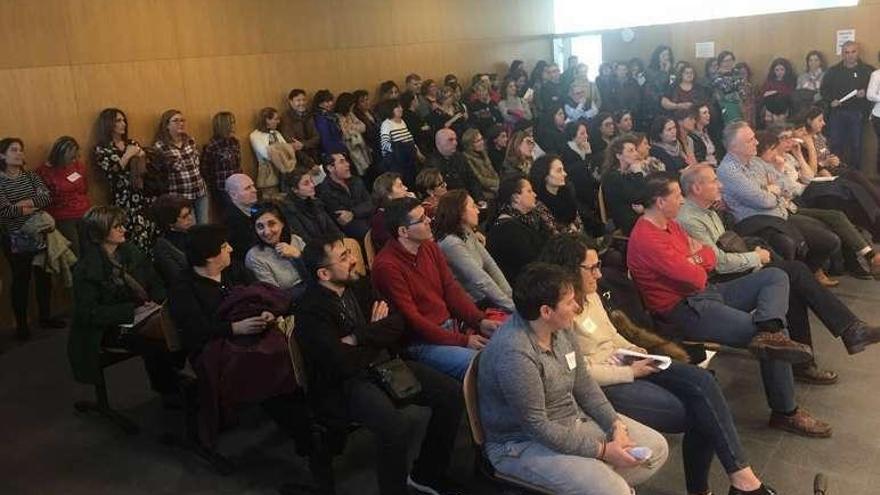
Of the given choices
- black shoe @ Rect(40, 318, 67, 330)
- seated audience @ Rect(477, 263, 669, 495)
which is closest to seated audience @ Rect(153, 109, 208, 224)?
black shoe @ Rect(40, 318, 67, 330)

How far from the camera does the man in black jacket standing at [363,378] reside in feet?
9.95

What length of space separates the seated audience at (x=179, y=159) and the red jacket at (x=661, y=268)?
13.0 feet

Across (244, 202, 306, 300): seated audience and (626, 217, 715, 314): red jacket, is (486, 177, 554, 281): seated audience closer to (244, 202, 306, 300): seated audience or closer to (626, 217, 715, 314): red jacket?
(626, 217, 715, 314): red jacket

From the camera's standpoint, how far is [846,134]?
9016 millimetres

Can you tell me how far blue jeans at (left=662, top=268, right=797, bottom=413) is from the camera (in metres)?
3.55

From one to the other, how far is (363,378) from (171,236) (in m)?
1.74

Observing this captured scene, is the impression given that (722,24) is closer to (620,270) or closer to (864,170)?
(864,170)

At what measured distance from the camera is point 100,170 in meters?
6.23

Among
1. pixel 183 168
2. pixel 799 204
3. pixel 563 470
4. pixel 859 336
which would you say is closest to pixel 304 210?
pixel 183 168

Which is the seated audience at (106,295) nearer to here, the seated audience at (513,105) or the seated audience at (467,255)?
the seated audience at (467,255)

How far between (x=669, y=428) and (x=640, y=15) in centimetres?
979

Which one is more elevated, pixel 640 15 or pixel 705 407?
pixel 640 15

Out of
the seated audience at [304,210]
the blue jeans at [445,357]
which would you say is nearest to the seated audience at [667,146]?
the seated audience at [304,210]

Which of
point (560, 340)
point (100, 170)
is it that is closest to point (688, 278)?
point (560, 340)
